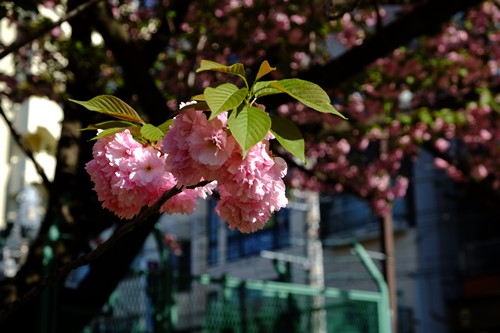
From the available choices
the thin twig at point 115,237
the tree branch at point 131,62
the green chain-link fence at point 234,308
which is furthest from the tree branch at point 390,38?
the thin twig at point 115,237

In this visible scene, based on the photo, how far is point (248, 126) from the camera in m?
1.77

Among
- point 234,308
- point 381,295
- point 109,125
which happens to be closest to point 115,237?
point 109,125

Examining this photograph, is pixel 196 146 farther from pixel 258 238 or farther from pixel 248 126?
pixel 258 238

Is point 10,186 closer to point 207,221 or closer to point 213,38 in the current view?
point 207,221

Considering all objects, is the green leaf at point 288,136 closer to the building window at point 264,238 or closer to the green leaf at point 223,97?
the green leaf at point 223,97

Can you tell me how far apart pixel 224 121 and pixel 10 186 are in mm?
18656

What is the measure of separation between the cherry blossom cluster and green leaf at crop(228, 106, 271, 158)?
0.08 meters

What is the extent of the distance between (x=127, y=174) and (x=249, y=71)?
4833mm

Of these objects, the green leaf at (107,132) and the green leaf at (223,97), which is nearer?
the green leaf at (223,97)

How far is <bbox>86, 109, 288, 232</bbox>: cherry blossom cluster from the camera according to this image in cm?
184

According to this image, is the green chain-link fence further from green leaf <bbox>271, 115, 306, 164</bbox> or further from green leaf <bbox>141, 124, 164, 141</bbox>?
green leaf <bbox>271, 115, 306, 164</bbox>

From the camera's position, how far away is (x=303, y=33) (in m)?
7.23

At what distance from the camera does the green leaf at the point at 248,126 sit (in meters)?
1.72

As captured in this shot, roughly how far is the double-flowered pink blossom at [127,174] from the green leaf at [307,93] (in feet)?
1.41
